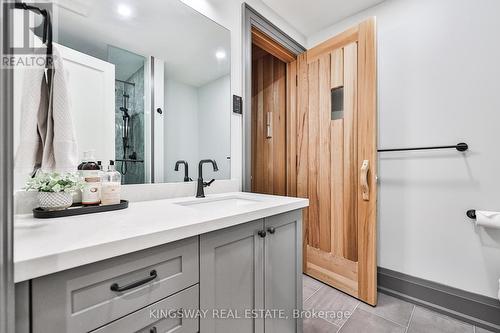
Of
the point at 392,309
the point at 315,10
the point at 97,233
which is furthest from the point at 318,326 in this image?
the point at 315,10

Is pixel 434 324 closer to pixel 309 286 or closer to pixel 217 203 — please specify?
pixel 309 286

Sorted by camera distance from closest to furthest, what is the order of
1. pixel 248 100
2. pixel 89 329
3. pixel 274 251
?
pixel 89 329 → pixel 274 251 → pixel 248 100

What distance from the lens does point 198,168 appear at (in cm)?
143

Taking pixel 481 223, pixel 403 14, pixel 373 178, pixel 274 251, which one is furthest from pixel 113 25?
pixel 481 223

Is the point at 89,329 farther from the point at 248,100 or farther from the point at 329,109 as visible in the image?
the point at 329,109

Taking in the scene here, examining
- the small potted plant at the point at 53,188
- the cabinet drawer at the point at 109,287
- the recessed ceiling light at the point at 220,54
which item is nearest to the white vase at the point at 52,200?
the small potted plant at the point at 53,188

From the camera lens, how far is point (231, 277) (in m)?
0.87

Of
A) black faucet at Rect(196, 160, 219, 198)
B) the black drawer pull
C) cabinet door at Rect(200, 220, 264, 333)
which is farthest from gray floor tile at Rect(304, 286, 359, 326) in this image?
the black drawer pull

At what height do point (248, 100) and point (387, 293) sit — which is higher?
point (248, 100)

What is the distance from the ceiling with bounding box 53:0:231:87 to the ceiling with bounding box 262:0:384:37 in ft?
2.30

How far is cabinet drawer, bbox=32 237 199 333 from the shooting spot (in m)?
0.48

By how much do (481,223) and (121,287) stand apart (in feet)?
6.36

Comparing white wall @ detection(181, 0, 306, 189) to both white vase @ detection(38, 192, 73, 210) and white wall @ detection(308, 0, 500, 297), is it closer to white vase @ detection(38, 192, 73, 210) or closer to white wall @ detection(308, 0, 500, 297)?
white vase @ detection(38, 192, 73, 210)

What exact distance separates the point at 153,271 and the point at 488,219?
1872 millimetres
